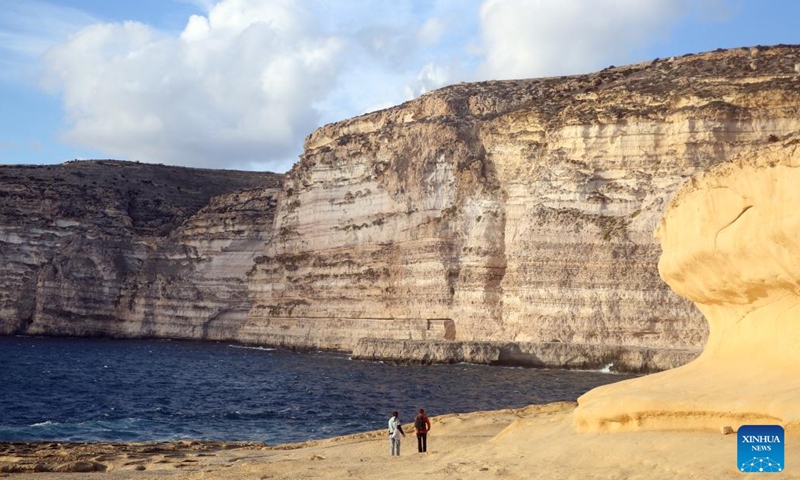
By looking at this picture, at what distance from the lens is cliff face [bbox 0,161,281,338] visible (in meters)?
78.9

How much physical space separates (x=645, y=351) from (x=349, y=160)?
2895cm

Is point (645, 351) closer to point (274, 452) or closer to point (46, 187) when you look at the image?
point (274, 452)

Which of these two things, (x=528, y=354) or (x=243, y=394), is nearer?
(x=243, y=394)

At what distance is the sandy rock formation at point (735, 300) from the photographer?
472 inches

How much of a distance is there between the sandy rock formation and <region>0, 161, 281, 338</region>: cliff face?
65.4m

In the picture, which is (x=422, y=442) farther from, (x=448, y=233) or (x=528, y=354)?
(x=448, y=233)

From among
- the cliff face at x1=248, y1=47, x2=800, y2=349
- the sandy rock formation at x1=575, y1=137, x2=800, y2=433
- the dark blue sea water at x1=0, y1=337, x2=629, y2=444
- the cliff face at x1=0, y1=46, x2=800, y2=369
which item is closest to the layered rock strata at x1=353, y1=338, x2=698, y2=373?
the cliff face at x1=0, y1=46, x2=800, y2=369

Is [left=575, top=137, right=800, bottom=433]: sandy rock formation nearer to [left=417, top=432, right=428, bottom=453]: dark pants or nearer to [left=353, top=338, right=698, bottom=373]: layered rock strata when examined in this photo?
[left=417, top=432, right=428, bottom=453]: dark pants

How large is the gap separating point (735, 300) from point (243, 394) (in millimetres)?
27383

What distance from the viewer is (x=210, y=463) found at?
64.3 feet

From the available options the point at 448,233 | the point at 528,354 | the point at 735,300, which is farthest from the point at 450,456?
the point at 448,233

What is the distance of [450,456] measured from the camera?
51.1 ft

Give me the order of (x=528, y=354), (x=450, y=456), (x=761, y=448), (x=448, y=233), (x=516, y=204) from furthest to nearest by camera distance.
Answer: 1. (x=448, y=233)
2. (x=516, y=204)
3. (x=528, y=354)
4. (x=450, y=456)
5. (x=761, y=448)

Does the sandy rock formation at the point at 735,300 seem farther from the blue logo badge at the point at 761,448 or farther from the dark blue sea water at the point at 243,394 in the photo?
the dark blue sea water at the point at 243,394
